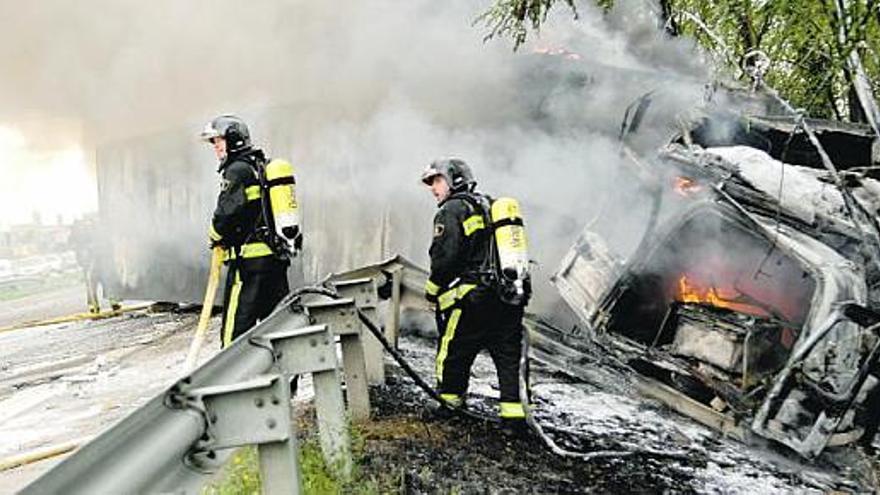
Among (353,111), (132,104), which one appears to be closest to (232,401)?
(353,111)

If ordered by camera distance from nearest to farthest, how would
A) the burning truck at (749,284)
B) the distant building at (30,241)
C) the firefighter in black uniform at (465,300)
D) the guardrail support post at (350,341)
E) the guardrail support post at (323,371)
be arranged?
the guardrail support post at (323,371)
the guardrail support post at (350,341)
the burning truck at (749,284)
the firefighter in black uniform at (465,300)
the distant building at (30,241)

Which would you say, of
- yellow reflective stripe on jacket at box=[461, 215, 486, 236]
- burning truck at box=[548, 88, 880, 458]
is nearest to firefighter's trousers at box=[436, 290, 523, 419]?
yellow reflective stripe on jacket at box=[461, 215, 486, 236]

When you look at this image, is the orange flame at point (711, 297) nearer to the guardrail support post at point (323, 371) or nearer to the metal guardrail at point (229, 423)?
the metal guardrail at point (229, 423)

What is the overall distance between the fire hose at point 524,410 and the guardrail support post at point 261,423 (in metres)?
1.60

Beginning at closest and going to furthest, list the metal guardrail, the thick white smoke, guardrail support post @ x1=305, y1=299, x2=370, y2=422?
the metal guardrail
guardrail support post @ x1=305, y1=299, x2=370, y2=422
the thick white smoke

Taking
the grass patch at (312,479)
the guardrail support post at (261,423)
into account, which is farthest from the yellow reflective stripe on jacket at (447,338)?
the guardrail support post at (261,423)

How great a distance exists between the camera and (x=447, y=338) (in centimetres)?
428

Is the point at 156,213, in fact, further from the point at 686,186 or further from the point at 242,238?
the point at 686,186

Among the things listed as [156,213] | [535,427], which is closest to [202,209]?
[156,213]

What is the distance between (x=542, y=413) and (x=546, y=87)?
13.4 feet

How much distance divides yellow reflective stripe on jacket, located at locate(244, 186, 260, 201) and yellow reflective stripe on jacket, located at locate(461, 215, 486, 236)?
51.1 inches

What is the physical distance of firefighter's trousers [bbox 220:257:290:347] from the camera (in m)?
4.59

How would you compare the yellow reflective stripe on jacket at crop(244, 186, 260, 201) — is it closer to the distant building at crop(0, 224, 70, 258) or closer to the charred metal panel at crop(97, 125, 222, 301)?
the charred metal panel at crop(97, 125, 222, 301)

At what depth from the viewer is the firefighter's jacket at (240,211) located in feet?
14.7
